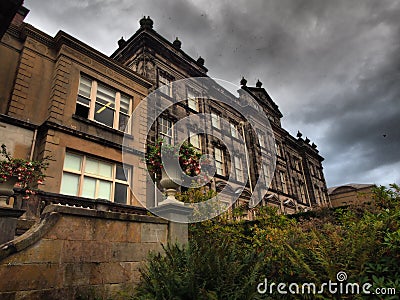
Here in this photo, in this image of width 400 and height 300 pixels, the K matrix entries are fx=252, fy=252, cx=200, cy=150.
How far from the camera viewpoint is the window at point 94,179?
9681 millimetres

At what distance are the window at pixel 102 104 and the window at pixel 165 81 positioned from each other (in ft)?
15.7

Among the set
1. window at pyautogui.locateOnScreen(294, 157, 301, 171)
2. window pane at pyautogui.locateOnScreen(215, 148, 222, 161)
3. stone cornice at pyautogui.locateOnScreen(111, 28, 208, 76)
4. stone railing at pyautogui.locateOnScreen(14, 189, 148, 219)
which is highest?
stone cornice at pyautogui.locateOnScreen(111, 28, 208, 76)

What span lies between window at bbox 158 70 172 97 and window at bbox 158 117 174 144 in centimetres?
229

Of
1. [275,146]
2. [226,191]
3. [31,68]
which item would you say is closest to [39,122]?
[31,68]

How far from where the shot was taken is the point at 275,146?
30.4 metres

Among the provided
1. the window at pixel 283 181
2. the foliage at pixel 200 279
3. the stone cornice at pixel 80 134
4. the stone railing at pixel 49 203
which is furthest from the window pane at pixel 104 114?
the window at pixel 283 181

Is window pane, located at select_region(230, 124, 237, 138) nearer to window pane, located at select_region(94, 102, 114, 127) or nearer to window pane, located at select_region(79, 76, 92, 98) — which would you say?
window pane, located at select_region(94, 102, 114, 127)

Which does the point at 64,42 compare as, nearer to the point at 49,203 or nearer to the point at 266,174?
the point at 49,203

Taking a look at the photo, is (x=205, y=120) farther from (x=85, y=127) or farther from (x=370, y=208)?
(x=370, y=208)

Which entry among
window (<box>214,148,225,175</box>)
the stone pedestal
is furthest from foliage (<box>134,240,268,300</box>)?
window (<box>214,148,225,175</box>)

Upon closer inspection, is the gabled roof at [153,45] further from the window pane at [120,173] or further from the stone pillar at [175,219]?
the stone pillar at [175,219]

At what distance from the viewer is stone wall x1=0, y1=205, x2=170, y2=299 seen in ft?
12.0

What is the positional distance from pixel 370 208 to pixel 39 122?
39.3 feet

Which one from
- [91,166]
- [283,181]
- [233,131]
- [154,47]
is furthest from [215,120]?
[91,166]
